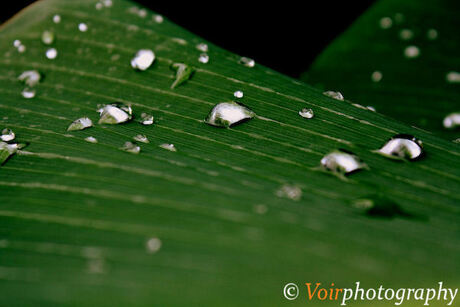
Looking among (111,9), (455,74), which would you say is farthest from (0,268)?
(455,74)

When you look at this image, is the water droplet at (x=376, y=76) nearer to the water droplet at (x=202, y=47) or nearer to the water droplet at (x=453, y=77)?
the water droplet at (x=453, y=77)

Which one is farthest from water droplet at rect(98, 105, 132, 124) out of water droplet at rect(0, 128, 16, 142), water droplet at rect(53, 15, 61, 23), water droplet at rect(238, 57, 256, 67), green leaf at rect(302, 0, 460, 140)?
green leaf at rect(302, 0, 460, 140)

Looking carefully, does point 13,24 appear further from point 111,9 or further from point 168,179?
point 168,179

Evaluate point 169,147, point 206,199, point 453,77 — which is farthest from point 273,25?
point 206,199

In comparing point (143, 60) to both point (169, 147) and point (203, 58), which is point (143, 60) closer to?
point (203, 58)

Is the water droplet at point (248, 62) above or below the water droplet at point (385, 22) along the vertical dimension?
below

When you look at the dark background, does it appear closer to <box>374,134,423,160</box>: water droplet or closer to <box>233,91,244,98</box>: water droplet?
<box>233,91,244,98</box>: water droplet

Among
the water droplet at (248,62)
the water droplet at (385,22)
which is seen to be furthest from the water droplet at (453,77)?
the water droplet at (248,62)

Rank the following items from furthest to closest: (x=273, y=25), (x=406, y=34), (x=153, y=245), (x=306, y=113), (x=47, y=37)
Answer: (x=273, y=25)
(x=406, y=34)
(x=47, y=37)
(x=306, y=113)
(x=153, y=245)
